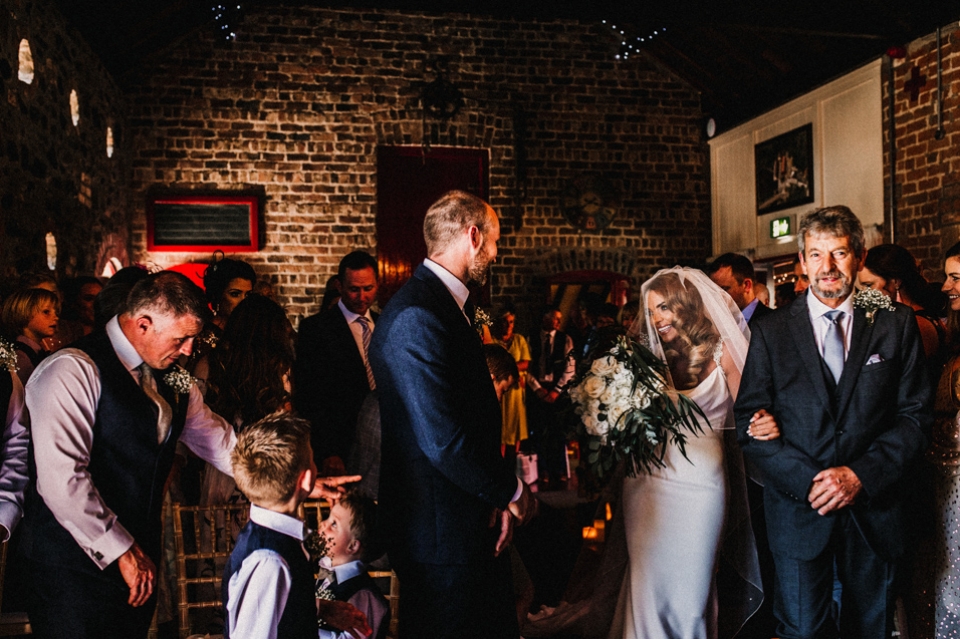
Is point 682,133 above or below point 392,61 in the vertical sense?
below

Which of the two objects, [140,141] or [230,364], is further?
[140,141]

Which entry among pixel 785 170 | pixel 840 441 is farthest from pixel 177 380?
pixel 785 170

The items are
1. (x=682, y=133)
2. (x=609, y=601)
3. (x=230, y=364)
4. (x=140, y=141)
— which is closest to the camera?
(x=230, y=364)

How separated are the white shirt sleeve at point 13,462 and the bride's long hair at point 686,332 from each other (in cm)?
249

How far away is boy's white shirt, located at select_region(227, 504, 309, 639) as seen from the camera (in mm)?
2047

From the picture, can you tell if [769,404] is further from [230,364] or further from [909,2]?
[909,2]

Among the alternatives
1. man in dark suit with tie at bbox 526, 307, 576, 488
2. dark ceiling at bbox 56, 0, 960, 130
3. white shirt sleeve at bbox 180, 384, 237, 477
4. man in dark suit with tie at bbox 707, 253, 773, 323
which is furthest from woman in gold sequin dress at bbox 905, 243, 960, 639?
dark ceiling at bbox 56, 0, 960, 130

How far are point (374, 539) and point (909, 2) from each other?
7192 mm

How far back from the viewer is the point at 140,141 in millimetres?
9344

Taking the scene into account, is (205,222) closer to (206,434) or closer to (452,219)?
(206,434)

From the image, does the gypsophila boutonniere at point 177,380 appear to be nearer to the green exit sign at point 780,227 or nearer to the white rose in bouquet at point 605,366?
→ the white rose in bouquet at point 605,366

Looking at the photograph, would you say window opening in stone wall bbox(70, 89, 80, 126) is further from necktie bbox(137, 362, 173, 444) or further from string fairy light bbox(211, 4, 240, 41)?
necktie bbox(137, 362, 173, 444)

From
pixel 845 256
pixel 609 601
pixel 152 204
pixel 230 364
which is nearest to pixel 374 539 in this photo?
pixel 230 364

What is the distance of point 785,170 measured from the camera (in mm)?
9250
